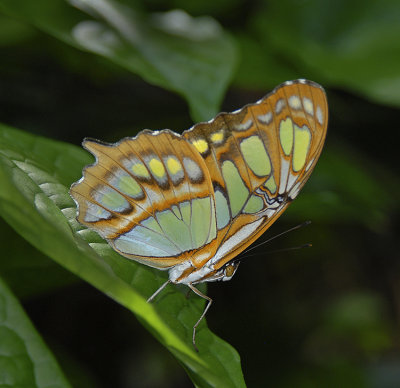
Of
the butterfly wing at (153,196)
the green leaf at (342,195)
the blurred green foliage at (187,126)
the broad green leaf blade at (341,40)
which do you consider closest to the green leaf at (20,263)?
the blurred green foliage at (187,126)

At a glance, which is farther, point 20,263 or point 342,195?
point 342,195

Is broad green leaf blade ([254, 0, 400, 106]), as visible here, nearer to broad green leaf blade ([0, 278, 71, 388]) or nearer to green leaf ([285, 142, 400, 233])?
green leaf ([285, 142, 400, 233])

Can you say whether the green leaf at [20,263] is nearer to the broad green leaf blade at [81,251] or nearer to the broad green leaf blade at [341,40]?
the broad green leaf blade at [81,251]

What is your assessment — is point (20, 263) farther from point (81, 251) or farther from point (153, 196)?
point (81, 251)

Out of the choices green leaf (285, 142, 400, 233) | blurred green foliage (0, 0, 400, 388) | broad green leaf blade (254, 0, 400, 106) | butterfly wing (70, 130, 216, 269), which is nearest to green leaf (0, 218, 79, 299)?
blurred green foliage (0, 0, 400, 388)

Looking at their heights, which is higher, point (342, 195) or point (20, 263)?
point (342, 195)

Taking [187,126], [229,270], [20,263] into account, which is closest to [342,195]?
[187,126]
